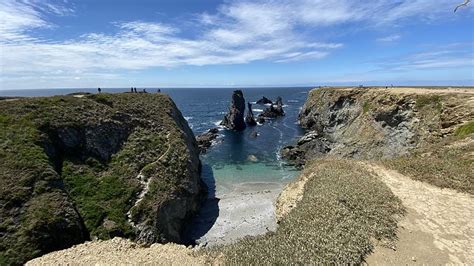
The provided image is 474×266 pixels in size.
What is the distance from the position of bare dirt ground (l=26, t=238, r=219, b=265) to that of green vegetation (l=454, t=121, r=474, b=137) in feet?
89.6

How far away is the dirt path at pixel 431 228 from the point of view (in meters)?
12.8

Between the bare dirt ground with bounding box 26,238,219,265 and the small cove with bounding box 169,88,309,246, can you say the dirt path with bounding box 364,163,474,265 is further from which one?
the small cove with bounding box 169,88,309,246

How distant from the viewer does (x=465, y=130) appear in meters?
28.8

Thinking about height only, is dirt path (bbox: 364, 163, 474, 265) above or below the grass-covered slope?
below

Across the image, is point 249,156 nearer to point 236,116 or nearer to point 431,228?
point 236,116

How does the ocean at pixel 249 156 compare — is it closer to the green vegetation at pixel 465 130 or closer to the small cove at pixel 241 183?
the small cove at pixel 241 183

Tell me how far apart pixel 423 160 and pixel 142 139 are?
32.1 meters

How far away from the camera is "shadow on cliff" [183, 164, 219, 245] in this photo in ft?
106

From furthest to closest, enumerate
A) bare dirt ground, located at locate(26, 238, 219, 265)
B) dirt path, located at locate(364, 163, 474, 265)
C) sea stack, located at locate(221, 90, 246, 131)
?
sea stack, located at locate(221, 90, 246, 131), bare dirt ground, located at locate(26, 238, 219, 265), dirt path, located at locate(364, 163, 474, 265)

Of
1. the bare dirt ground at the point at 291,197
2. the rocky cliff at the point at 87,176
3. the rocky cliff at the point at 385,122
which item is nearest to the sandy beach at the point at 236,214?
the rocky cliff at the point at 87,176

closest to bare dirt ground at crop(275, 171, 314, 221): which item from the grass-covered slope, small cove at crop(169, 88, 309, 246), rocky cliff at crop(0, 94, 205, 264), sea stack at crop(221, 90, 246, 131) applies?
the grass-covered slope

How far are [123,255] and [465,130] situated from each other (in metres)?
31.5

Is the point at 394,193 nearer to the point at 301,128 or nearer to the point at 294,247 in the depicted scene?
the point at 294,247

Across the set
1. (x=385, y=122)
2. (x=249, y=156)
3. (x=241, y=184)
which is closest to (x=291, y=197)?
(x=241, y=184)
